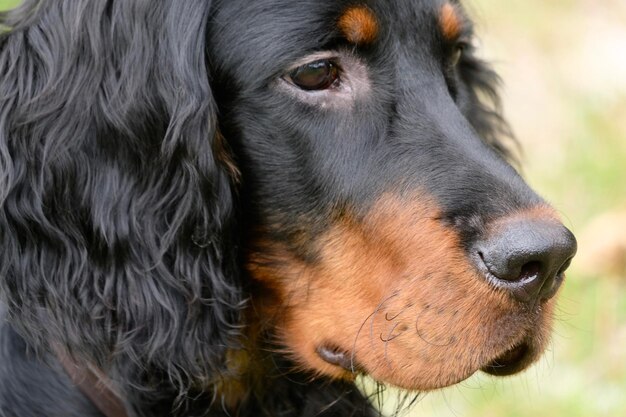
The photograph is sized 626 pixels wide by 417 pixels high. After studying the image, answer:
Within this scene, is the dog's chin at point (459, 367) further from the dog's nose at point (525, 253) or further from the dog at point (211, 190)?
the dog's nose at point (525, 253)

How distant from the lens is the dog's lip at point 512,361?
2731 millimetres

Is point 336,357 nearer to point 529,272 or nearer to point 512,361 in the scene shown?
point 512,361

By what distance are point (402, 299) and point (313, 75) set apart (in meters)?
0.63

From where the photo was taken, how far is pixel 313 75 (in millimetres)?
2846

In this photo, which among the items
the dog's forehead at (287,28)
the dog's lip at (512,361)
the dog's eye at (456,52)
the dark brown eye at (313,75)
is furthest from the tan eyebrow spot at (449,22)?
the dog's lip at (512,361)

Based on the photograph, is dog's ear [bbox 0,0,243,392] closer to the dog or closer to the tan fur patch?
the dog

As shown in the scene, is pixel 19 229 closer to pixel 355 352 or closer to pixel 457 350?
pixel 355 352

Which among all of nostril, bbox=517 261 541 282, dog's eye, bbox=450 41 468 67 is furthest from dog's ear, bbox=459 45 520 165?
nostril, bbox=517 261 541 282

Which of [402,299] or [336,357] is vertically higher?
[402,299]

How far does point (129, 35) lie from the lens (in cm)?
282

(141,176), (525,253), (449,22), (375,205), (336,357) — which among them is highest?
(449,22)

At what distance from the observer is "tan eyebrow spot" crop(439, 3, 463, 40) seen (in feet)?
10.2

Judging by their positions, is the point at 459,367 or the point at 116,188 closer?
the point at 459,367

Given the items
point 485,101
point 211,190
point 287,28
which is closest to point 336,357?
point 211,190
